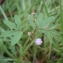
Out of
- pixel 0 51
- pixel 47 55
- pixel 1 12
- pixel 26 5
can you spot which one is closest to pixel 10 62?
pixel 0 51

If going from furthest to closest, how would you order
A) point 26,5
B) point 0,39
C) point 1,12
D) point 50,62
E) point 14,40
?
point 26,5, point 1,12, point 50,62, point 0,39, point 14,40

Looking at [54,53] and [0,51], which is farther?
[54,53]

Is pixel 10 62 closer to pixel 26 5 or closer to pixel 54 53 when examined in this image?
pixel 54 53

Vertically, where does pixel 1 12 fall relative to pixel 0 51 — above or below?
above

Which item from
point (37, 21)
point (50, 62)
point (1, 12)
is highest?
point (1, 12)

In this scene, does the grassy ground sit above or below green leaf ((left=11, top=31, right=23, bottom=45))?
above

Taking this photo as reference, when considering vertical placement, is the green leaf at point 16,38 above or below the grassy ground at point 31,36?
below

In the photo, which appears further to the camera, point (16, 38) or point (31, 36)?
Answer: point (31, 36)

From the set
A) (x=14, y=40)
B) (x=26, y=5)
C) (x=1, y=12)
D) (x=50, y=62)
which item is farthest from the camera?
(x=26, y=5)
